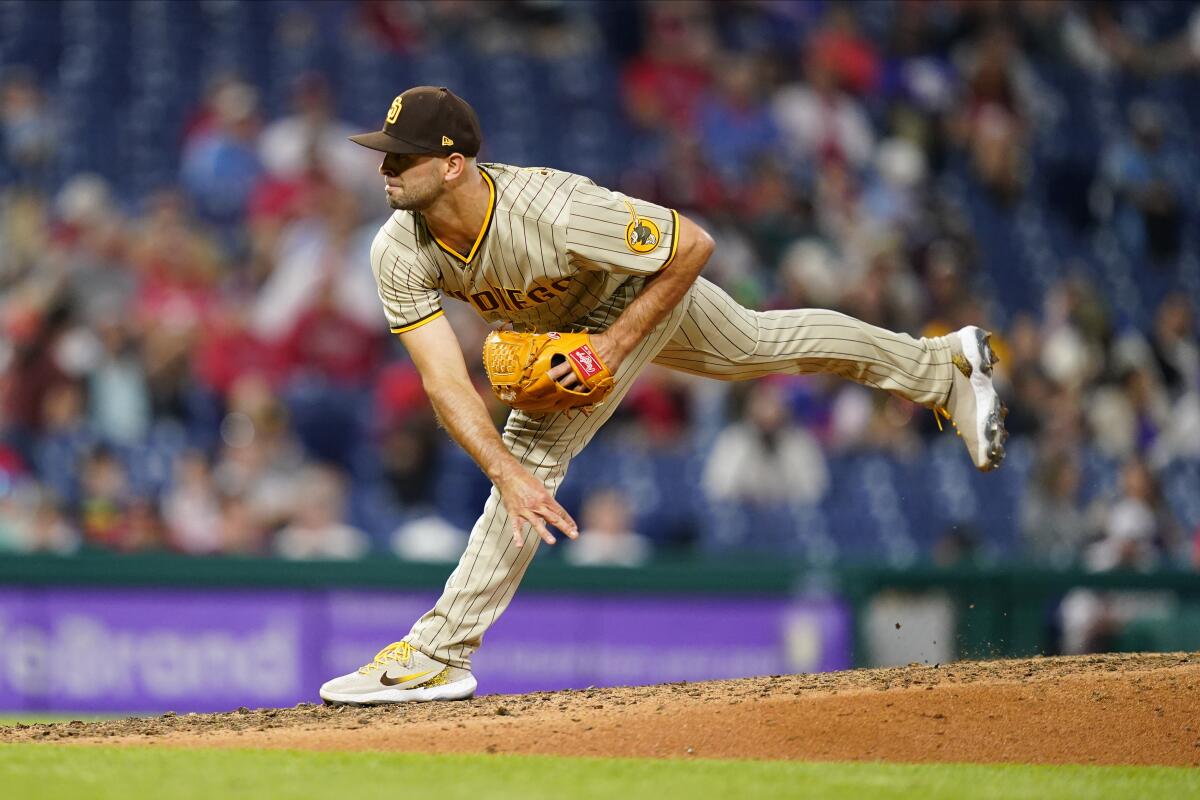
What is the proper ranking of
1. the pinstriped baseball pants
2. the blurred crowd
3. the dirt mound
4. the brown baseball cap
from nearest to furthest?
the dirt mound → the brown baseball cap → the pinstriped baseball pants → the blurred crowd

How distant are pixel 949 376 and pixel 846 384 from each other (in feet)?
15.4

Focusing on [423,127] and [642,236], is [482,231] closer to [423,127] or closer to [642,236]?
[423,127]

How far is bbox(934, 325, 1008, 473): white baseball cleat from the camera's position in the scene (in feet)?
19.0

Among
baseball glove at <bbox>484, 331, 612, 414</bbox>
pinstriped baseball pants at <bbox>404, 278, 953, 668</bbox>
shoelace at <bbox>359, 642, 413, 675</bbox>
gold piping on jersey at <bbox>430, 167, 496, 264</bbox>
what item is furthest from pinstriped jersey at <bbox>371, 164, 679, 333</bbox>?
shoelace at <bbox>359, 642, 413, 675</bbox>

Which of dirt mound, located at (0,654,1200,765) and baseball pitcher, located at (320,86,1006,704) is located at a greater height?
baseball pitcher, located at (320,86,1006,704)

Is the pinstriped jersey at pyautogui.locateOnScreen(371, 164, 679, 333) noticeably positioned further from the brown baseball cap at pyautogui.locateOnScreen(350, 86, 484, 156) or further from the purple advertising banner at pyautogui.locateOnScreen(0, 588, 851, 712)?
the purple advertising banner at pyautogui.locateOnScreen(0, 588, 851, 712)

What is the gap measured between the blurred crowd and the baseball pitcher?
3288 millimetres

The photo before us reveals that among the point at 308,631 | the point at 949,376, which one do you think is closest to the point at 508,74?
the point at 308,631

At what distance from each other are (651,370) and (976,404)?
4.22 meters

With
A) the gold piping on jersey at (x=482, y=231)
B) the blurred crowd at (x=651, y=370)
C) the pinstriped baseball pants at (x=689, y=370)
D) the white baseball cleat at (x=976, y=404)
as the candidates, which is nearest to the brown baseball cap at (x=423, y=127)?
the gold piping on jersey at (x=482, y=231)

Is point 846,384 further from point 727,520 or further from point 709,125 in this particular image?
Answer: point 709,125

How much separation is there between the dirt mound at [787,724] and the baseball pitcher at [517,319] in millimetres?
378

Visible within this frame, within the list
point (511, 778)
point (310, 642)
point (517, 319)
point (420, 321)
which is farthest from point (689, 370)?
point (310, 642)

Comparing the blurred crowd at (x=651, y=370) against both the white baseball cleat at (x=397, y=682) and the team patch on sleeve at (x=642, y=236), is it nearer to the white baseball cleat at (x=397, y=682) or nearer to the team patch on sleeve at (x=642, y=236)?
the white baseball cleat at (x=397, y=682)
